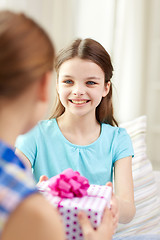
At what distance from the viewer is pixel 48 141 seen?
1.35m

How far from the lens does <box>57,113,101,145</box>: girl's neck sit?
53.5 inches

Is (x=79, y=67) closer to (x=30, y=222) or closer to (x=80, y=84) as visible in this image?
(x=80, y=84)

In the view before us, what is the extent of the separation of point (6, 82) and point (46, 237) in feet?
0.80

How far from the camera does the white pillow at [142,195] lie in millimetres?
1575

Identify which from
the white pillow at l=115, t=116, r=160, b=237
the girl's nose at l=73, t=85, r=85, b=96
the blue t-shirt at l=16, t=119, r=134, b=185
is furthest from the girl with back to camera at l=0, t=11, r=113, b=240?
the white pillow at l=115, t=116, r=160, b=237

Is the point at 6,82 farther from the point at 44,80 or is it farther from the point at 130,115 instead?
the point at 130,115

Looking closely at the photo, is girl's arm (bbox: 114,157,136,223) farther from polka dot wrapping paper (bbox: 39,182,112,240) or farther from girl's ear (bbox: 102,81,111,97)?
polka dot wrapping paper (bbox: 39,182,112,240)

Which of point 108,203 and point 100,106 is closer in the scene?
point 108,203

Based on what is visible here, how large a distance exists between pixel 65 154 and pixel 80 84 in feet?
0.93

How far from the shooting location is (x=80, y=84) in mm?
1227

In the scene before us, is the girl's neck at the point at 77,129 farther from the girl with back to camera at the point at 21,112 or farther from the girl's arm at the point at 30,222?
the girl's arm at the point at 30,222

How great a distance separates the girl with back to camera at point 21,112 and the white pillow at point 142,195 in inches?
41.2

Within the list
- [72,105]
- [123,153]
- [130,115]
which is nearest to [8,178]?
[72,105]

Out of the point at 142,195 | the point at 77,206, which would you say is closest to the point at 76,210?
the point at 77,206
